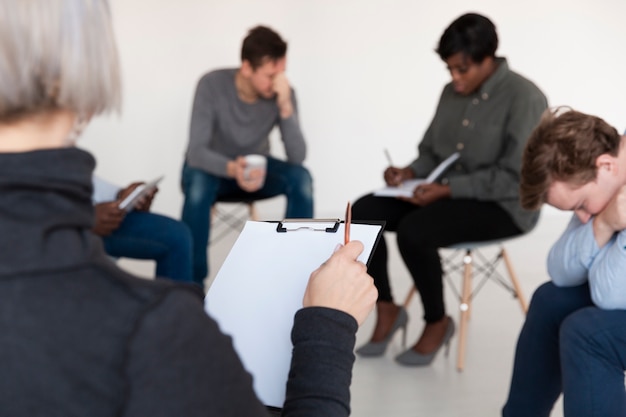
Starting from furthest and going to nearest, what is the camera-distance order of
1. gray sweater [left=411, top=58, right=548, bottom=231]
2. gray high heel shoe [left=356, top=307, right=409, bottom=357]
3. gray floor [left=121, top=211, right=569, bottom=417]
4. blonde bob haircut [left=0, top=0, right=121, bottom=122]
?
gray high heel shoe [left=356, top=307, right=409, bottom=357] < gray sweater [left=411, top=58, right=548, bottom=231] < gray floor [left=121, top=211, right=569, bottom=417] < blonde bob haircut [left=0, top=0, right=121, bottom=122]

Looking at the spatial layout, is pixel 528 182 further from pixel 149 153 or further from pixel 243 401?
pixel 149 153

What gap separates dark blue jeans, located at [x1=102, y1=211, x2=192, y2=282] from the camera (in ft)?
7.54

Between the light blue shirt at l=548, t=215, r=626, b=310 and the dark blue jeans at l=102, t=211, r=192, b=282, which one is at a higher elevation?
the light blue shirt at l=548, t=215, r=626, b=310

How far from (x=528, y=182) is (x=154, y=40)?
2.85 metres

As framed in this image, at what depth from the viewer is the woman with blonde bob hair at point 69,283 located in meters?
0.56

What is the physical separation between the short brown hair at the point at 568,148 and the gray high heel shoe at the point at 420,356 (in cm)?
92

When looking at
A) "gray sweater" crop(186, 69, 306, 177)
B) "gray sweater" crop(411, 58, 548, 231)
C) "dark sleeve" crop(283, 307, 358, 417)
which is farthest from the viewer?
"gray sweater" crop(186, 69, 306, 177)

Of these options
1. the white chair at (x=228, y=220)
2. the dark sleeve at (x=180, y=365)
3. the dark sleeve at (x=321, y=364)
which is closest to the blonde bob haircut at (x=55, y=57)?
the dark sleeve at (x=180, y=365)

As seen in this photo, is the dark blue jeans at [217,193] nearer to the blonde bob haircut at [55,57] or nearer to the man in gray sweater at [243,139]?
the man in gray sweater at [243,139]

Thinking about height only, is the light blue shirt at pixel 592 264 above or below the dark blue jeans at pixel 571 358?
above

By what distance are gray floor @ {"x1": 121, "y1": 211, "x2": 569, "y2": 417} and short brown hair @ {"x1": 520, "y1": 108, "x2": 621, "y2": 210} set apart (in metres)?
0.78

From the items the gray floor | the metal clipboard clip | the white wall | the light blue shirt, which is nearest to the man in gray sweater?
the gray floor

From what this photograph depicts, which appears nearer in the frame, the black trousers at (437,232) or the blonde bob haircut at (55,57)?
the blonde bob haircut at (55,57)

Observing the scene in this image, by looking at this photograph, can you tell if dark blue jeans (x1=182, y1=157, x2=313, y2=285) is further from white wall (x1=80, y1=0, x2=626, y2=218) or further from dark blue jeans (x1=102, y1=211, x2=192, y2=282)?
white wall (x1=80, y1=0, x2=626, y2=218)
